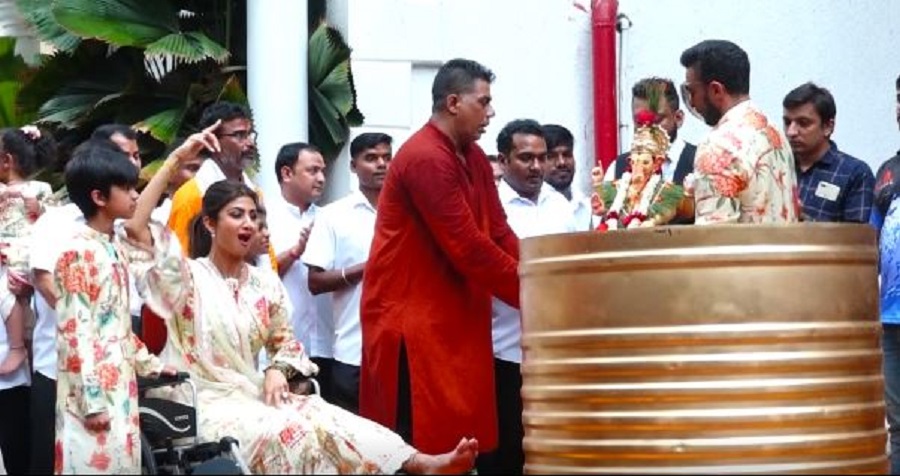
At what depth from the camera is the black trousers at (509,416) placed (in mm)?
8875

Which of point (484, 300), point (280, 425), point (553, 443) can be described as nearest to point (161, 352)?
point (280, 425)

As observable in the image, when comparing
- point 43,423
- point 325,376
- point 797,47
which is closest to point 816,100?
point 325,376

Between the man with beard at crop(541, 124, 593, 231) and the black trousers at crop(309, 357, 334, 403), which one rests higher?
the man with beard at crop(541, 124, 593, 231)

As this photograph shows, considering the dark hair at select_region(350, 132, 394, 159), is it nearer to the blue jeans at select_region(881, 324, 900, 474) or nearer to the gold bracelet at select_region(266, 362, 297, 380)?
the gold bracelet at select_region(266, 362, 297, 380)

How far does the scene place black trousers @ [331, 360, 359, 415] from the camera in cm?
916

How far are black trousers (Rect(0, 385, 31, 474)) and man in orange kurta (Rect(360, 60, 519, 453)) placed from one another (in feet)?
4.90

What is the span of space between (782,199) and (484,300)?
162 centimetres

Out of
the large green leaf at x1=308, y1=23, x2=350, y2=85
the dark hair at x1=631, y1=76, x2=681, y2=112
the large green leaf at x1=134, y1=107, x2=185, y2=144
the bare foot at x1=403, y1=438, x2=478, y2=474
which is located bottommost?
the bare foot at x1=403, y1=438, x2=478, y2=474

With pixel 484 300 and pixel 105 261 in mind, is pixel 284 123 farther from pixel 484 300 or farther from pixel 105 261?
pixel 105 261

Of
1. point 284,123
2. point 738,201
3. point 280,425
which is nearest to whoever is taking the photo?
point 738,201

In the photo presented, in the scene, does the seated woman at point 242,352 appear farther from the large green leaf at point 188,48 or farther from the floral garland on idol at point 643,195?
the large green leaf at point 188,48

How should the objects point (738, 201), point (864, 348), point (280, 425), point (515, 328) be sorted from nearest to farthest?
point (864, 348), point (738, 201), point (280, 425), point (515, 328)

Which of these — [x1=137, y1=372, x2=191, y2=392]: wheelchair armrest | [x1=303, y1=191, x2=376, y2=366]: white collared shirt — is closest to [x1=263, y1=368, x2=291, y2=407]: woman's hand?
[x1=137, y1=372, x2=191, y2=392]: wheelchair armrest

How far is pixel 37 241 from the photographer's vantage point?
8062 mm
